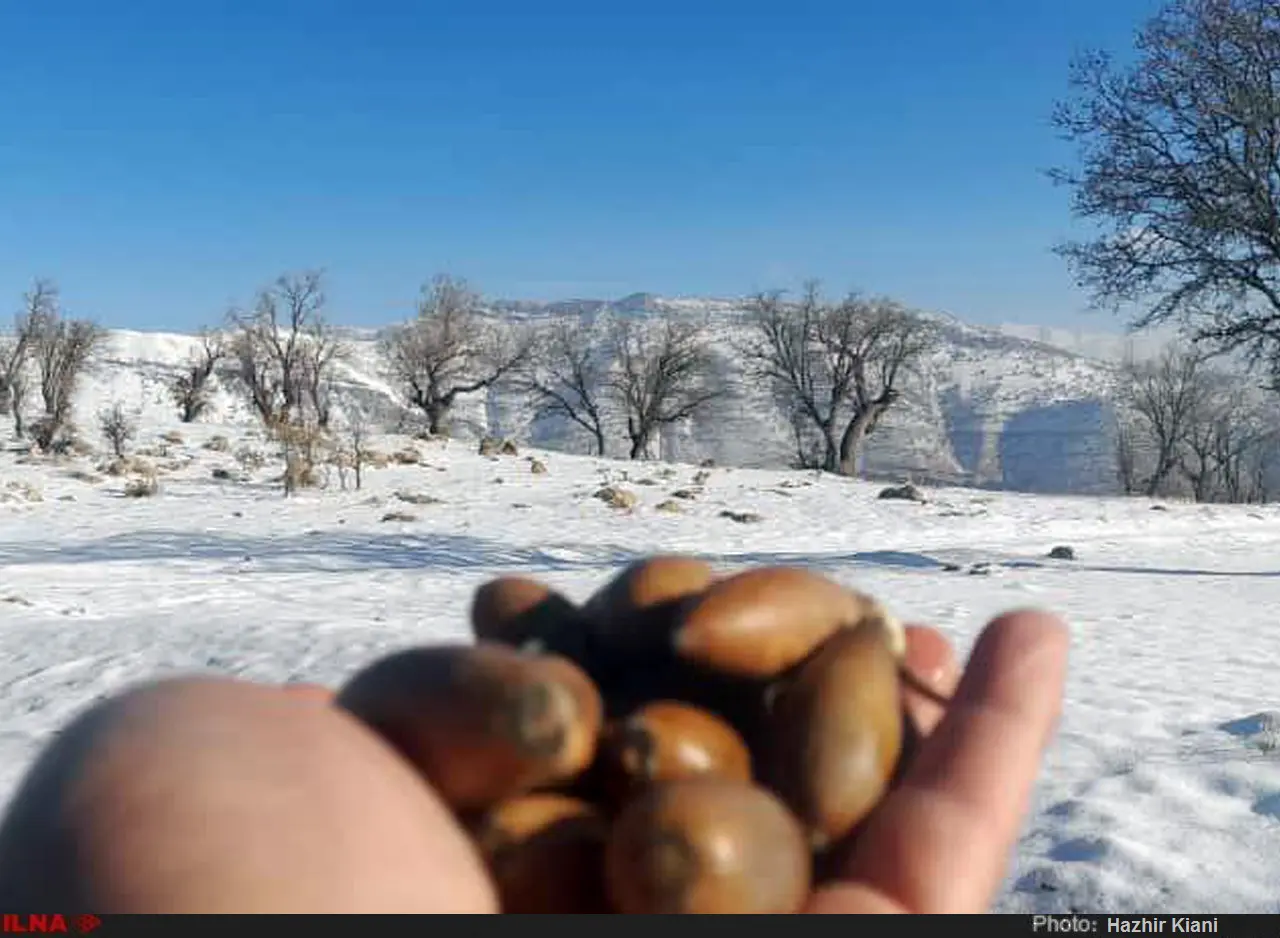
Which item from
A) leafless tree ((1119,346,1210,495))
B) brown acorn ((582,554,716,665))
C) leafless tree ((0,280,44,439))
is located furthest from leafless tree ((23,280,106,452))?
leafless tree ((1119,346,1210,495))

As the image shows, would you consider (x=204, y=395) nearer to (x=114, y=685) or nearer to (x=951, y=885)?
(x=114, y=685)

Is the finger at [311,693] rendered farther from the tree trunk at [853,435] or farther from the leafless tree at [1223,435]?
the leafless tree at [1223,435]

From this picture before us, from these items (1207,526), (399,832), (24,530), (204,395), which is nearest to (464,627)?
(399,832)

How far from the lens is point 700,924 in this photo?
138cm

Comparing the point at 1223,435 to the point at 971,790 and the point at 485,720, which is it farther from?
the point at 485,720

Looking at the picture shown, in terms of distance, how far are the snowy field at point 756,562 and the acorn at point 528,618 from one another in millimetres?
2148

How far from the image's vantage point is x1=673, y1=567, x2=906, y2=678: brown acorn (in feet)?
5.79

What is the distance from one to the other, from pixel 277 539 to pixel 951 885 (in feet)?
45.7

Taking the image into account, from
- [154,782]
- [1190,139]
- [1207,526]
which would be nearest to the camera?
[154,782]

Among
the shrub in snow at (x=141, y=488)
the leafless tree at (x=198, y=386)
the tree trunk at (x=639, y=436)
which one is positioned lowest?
the shrub in snow at (x=141, y=488)

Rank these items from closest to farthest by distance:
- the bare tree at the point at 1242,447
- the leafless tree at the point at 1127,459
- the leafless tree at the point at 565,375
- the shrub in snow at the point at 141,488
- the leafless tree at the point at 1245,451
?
the shrub in snow at the point at 141,488 < the leafless tree at the point at 565,375 < the bare tree at the point at 1242,447 < the leafless tree at the point at 1245,451 < the leafless tree at the point at 1127,459

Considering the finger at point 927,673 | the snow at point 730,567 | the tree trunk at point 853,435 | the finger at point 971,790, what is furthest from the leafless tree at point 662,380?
the finger at point 971,790

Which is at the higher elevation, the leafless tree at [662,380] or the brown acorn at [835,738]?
the leafless tree at [662,380]

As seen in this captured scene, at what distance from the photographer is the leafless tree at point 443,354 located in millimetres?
40938
